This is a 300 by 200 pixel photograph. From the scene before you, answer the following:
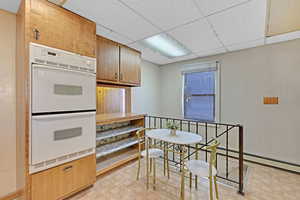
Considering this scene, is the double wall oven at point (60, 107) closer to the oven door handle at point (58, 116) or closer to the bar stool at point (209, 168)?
the oven door handle at point (58, 116)

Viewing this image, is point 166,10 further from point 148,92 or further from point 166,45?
point 148,92

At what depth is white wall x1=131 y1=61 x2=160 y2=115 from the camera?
3.64m

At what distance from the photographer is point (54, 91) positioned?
152 centimetres

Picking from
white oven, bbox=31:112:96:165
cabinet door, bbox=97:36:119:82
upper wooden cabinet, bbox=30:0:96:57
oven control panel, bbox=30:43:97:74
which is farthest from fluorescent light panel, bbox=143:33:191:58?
white oven, bbox=31:112:96:165

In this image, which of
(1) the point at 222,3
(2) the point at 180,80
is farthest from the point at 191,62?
(1) the point at 222,3

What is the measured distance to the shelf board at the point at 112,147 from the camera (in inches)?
87.0

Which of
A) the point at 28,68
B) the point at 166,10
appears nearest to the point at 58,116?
the point at 28,68

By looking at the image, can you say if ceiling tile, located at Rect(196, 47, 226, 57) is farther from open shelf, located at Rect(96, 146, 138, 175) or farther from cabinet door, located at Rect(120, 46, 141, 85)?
open shelf, located at Rect(96, 146, 138, 175)

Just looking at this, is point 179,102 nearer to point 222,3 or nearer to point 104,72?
point 104,72

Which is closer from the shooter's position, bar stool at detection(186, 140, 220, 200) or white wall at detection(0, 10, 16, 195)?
bar stool at detection(186, 140, 220, 200)

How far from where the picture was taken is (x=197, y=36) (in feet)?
7.91

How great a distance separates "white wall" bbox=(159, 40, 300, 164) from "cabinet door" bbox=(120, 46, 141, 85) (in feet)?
6.41

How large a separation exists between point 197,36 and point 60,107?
244 cm

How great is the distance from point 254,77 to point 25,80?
155 inches
